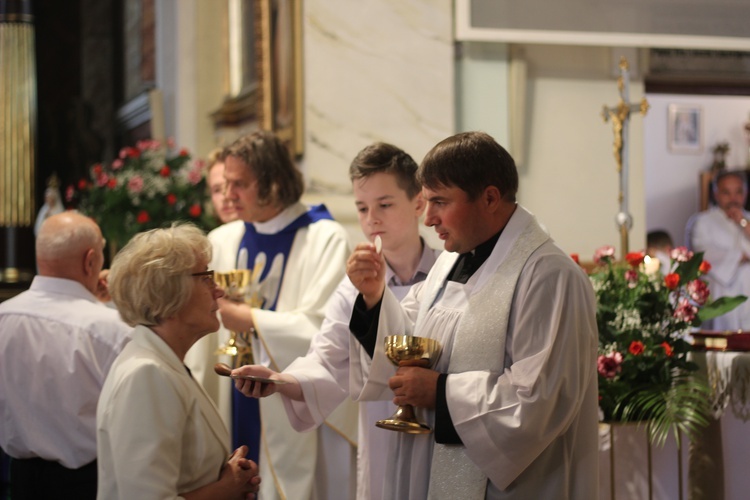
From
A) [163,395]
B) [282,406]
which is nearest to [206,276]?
[163,395]

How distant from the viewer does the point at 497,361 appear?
2.67 metres

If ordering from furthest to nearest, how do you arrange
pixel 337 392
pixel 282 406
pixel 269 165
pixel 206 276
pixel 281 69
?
pixel 281 69
pixel 269 165
pixel 282 406
pixel 337 392
pixel 206 276

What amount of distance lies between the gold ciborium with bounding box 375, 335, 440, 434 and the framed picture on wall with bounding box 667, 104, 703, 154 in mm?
9575

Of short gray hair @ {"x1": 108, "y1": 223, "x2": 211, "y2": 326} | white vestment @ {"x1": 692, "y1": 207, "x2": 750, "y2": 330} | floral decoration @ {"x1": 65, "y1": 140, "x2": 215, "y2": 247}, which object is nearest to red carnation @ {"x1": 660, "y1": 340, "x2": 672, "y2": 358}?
short gray hair @ {"x1": 108, "y1": 223, "x2": 211, "y2": 326}

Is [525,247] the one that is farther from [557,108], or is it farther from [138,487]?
[557,108]

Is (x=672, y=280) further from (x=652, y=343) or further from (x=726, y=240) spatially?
(x=726, y=240)

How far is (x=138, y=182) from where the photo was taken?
6.80 m

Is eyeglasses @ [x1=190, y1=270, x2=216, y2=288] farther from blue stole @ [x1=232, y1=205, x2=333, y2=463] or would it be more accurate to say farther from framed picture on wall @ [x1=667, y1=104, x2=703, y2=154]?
framed picture on wall @ [x1=667, y1=104, x2=703, y2=154]

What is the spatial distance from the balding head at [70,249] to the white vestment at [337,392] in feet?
3.32

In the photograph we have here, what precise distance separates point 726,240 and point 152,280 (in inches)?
298

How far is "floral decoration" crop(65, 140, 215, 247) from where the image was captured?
6.79 meters

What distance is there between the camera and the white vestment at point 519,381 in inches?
100

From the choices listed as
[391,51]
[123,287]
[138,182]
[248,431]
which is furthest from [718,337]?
[138,182]

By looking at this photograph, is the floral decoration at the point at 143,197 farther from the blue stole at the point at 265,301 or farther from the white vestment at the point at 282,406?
the white vestment at the point at 282,406
